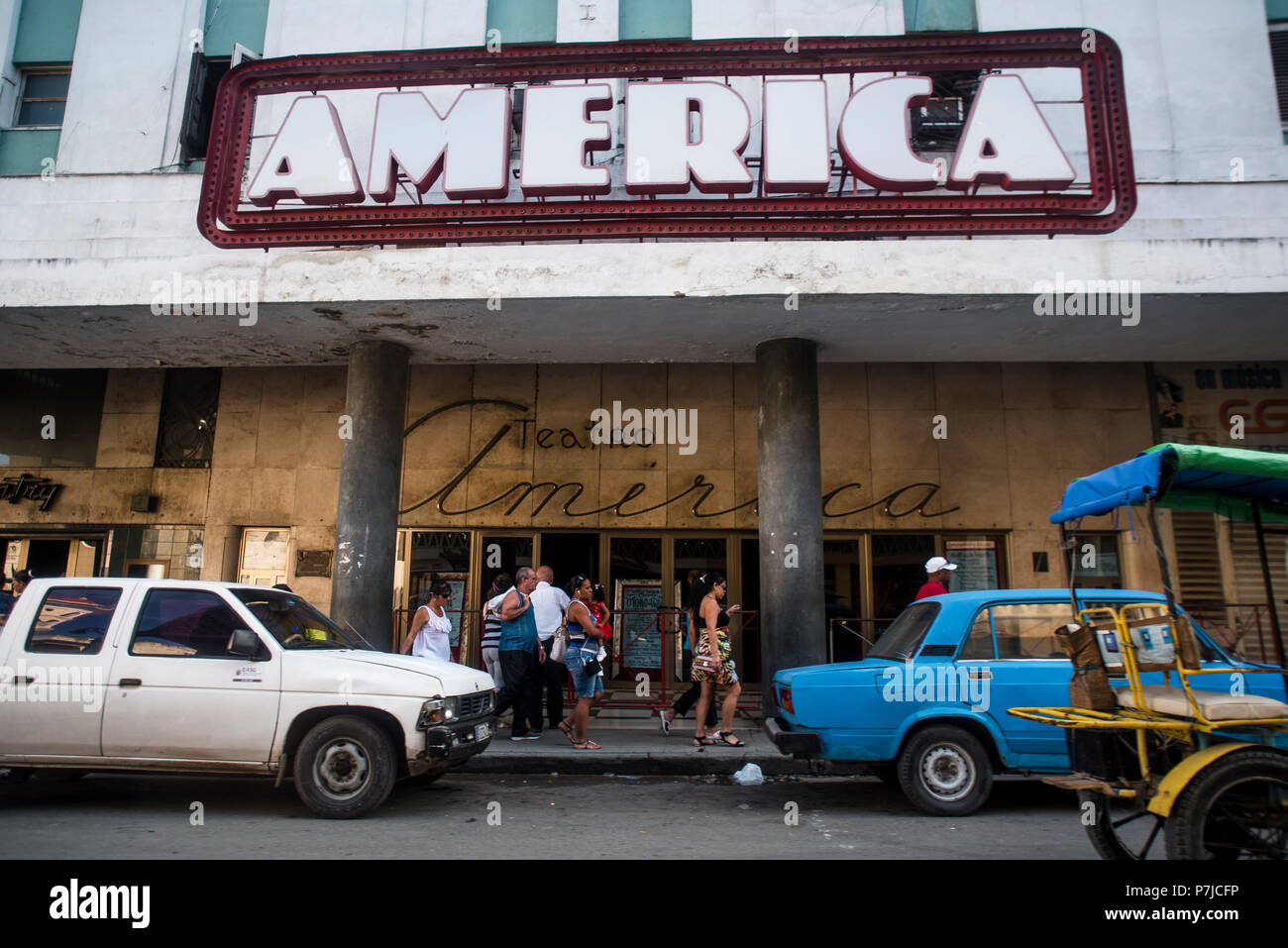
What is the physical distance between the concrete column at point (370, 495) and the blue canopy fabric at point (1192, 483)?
7.85 meters

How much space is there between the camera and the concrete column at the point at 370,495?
10.1 meters

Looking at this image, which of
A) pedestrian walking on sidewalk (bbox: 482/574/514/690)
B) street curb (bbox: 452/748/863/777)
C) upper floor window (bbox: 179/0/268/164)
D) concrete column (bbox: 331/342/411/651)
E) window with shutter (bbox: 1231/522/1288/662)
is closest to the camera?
street curb (bbox: 452/748/863/777)

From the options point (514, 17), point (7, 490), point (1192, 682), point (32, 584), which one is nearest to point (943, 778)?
point (1192, 682)

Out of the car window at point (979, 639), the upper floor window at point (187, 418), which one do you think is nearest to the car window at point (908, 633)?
the car window at point (979, 639)

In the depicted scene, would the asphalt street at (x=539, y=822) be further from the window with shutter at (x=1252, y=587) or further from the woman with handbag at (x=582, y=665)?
the window with shutter at (x=1252, y=587)

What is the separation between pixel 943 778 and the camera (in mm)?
6219

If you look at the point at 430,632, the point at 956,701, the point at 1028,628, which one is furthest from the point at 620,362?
the point at 956,701

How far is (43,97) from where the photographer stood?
11.9m

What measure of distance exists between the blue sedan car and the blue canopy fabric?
3.43 feet

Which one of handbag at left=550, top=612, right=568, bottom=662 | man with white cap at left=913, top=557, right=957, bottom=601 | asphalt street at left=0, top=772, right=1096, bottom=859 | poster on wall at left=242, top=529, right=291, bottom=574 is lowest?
asphalt street at left=0, top=772, right=1096, bottom=859

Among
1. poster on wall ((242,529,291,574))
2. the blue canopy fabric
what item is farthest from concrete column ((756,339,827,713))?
poster on wall ((242,529,291,574))

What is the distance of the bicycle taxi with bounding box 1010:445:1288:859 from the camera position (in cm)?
390

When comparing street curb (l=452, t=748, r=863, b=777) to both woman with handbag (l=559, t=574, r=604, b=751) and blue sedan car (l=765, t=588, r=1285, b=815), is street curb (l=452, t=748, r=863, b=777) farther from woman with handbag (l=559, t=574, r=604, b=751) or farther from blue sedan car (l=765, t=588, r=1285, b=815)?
blue sedan car (l=765, t=588, r=1285, b=815)
